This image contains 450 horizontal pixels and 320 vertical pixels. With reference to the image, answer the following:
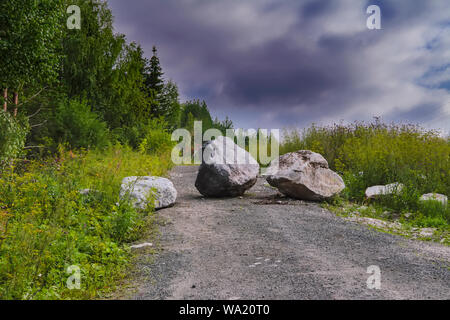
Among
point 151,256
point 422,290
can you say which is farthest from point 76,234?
point 422,290

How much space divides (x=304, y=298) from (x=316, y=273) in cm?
61

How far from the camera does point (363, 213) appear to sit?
691 cm

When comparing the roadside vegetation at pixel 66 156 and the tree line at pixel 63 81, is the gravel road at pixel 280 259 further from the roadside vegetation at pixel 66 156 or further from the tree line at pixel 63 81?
the tree line at pixel 63 81

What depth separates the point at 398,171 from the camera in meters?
8.54

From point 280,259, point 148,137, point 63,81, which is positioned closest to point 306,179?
point 280,259

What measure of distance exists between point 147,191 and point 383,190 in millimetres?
5175

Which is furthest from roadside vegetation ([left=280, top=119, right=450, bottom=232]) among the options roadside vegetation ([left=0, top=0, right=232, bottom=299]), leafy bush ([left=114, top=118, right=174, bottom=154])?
leafy bush ([left=114, top=118, right=174, bottom=154])

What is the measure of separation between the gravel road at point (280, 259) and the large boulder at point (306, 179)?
3.16 feet

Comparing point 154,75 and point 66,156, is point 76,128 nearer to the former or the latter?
point 66,156

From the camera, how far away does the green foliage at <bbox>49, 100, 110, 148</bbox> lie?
40.1 ft

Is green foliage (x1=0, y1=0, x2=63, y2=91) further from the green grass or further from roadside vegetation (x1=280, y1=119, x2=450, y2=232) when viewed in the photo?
roadside vegetation (x1=280, y1=119, x2=450, y2=232)

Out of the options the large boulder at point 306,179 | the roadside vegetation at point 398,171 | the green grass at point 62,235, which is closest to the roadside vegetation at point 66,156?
the green grass at point 62,235

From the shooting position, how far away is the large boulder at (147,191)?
5973 mm

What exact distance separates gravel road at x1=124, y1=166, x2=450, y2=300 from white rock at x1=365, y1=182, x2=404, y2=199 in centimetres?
197
